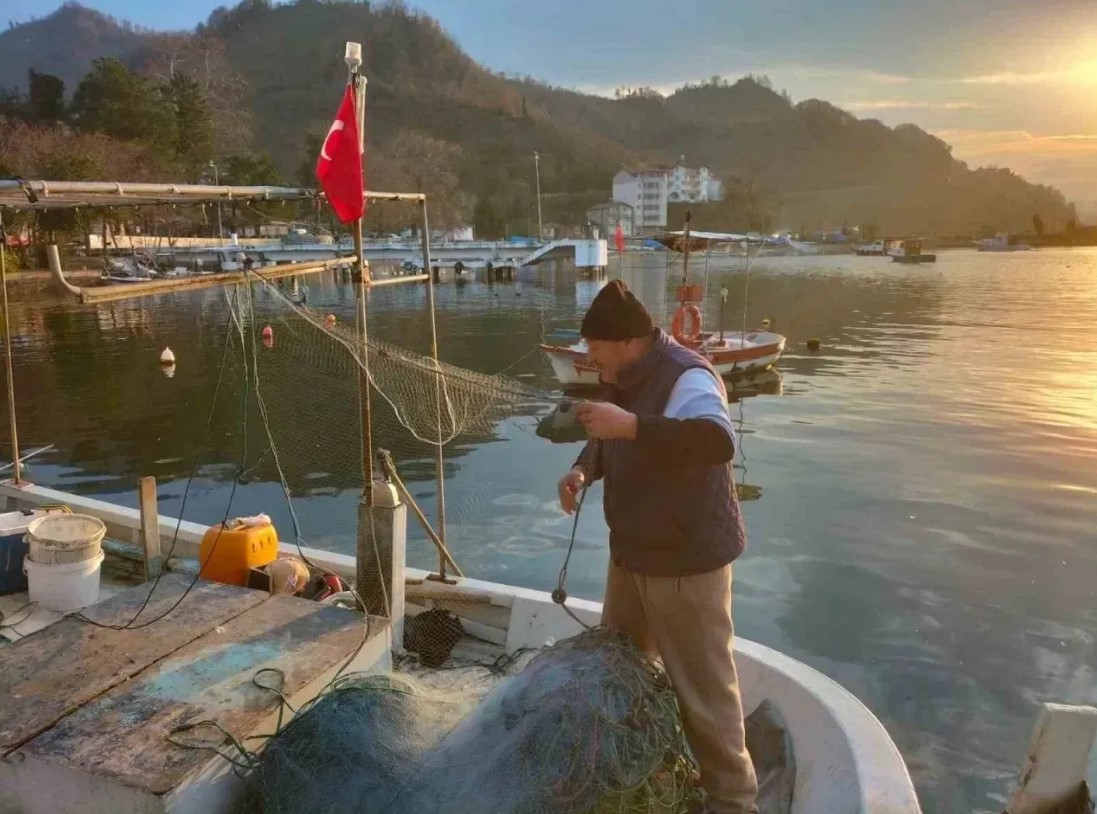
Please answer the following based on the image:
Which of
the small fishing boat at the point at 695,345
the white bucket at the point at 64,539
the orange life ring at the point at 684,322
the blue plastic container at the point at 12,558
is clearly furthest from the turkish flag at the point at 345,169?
the orange life ring at the point at 684,322

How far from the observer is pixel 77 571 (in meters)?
5.08

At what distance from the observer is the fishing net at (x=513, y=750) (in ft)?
9.54

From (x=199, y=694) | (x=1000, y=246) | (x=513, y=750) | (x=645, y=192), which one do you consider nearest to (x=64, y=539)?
(x=199, y=694)

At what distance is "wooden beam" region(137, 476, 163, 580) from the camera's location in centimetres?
550

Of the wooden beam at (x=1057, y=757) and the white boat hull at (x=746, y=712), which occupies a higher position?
the wooden beam at (x=1057, y=757)

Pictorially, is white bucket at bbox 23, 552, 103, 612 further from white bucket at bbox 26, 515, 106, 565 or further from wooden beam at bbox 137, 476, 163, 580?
wooden beam at bbox 137, 476, 163, 580

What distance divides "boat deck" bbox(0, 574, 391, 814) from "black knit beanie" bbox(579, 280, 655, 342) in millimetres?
2078

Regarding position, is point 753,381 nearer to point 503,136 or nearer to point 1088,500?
point 1088,500

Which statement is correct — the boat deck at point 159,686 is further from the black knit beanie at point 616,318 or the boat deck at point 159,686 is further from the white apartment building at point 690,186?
the white apartment building at point 690,186

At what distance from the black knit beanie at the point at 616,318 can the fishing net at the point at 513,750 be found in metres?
1.31

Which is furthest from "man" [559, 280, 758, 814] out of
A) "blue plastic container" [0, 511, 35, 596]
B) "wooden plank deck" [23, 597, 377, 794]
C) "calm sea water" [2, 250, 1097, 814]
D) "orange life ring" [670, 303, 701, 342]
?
"orange life ring" [670, 303, 701, 342]

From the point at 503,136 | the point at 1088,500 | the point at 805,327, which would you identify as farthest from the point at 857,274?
the point at 503,136

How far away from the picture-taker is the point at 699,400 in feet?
9.40

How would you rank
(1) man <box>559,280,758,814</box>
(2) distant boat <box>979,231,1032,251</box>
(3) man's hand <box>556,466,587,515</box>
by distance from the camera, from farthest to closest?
(2) distant boat <box>979,231,1032,251</box>
(3) man's hand <box>556,466,587,515</box>
(1) man <box>559,280,758,814</box>
